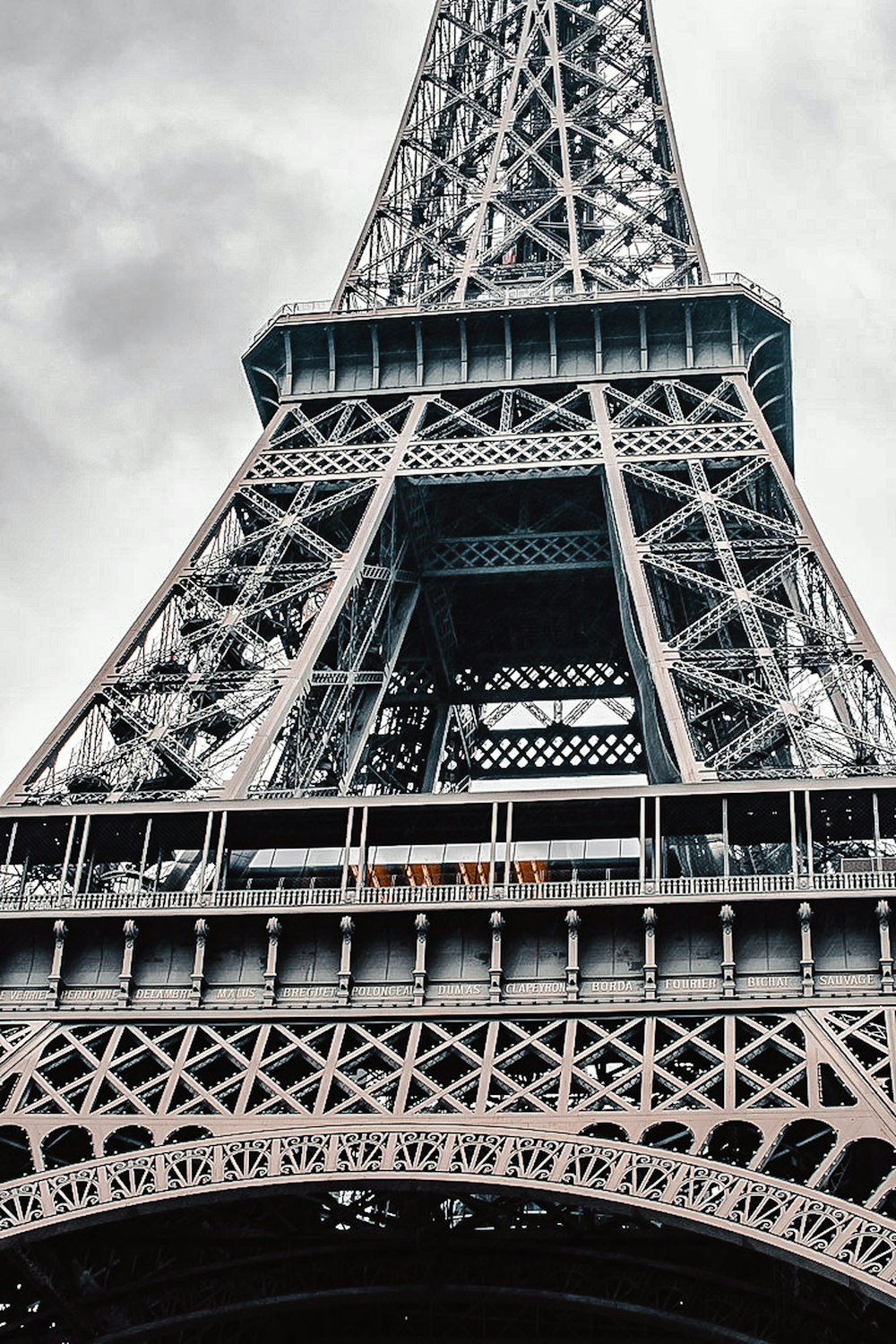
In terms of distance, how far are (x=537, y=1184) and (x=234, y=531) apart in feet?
68.1

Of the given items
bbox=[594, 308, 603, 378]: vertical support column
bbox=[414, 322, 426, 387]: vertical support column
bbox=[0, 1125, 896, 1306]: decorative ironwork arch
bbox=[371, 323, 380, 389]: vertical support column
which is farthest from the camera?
bbox=[371, 323, 380, 389]: vertical support column

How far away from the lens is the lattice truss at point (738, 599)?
1385 inches

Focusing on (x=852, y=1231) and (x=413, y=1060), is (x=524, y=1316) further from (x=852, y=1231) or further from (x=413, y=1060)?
(x=852, y=1231)

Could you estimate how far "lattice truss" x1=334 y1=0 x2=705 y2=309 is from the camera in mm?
50656

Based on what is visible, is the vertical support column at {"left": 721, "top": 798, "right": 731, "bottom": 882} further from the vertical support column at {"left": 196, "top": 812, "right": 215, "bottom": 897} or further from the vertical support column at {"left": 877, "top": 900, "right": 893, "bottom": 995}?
the vertical support column at {"left": 196, "top": 812, "right": 215, "bottom": 897}

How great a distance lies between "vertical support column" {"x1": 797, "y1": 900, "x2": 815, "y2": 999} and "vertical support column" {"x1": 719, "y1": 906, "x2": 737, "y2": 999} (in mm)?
1030

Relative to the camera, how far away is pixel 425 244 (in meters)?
52.0

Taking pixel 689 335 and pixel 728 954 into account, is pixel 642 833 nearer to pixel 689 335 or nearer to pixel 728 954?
pixel 728 954

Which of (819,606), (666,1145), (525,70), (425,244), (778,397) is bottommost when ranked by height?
(666,1145)

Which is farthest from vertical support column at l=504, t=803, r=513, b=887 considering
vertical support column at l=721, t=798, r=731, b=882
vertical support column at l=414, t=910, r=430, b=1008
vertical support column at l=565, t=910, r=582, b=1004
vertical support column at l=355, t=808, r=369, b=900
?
vertical support column at l=721, t=798, r=731, b=882

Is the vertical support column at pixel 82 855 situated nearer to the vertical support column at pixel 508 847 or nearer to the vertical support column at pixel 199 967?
the vertical support column at pixel 199 967

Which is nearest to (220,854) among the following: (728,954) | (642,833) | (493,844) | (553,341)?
(493,844)

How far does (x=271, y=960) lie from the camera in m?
31.5

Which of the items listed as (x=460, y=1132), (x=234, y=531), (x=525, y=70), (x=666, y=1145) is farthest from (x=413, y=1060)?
(x=525, y=70)
